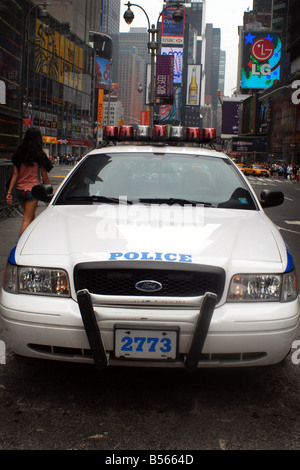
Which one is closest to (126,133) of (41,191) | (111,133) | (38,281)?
(111,133)

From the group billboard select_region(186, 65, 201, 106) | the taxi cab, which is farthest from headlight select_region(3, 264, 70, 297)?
billboard select_region(186, 65, 201, 106)

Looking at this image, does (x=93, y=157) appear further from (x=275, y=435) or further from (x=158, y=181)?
(x=275, y=435)

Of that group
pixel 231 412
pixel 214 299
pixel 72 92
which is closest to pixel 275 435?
pixel 231 412

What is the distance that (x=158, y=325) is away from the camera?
2.93 meters

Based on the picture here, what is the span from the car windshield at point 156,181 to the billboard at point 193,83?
177m

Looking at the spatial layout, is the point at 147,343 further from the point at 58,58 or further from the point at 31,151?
the point at 58,58

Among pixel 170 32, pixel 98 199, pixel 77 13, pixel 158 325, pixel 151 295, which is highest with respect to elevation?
pixel 170 32

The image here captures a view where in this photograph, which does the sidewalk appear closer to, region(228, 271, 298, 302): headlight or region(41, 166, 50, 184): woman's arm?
region(41, 166, 50, 184): woman's arm

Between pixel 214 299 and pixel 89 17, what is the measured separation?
11382cm

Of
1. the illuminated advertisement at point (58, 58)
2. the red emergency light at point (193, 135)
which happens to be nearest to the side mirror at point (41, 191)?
the red emergency light at point (193, 135)

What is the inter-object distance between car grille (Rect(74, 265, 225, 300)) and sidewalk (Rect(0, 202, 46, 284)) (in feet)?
12.5

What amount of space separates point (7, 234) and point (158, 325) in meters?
7.50

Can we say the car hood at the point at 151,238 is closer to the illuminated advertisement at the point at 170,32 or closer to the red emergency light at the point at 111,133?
the red emergency light at the point at 111,133

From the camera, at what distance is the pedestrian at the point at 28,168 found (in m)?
7.07
